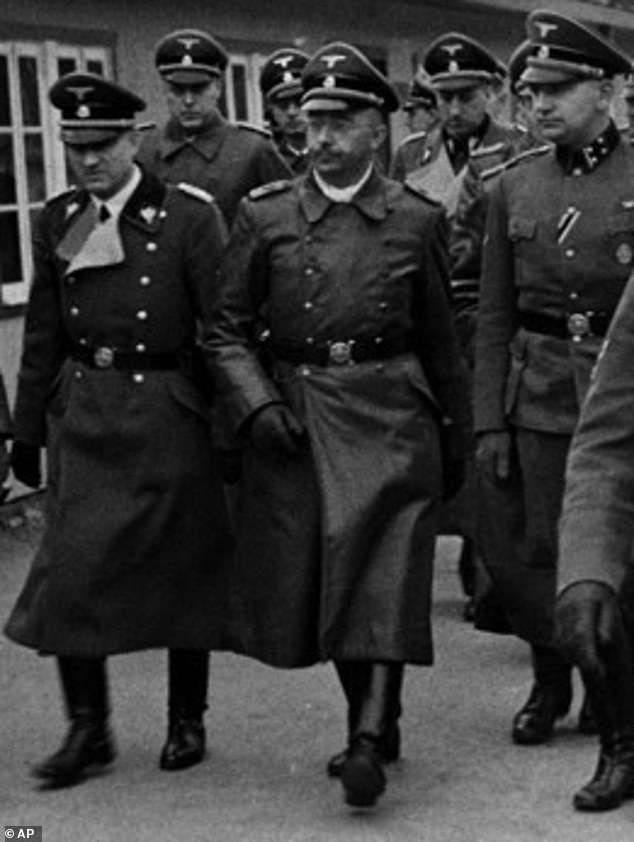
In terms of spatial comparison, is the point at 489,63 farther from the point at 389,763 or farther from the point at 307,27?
the point at 307,27

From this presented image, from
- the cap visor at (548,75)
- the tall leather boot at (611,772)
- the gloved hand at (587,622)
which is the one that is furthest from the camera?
the cap visor at (548,75)

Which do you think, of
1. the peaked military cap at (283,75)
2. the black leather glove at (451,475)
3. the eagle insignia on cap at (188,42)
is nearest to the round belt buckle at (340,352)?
the black leather glove at (451,475)

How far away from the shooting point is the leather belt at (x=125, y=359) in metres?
6.80

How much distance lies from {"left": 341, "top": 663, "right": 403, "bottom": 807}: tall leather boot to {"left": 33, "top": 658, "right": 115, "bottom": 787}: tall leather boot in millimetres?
738

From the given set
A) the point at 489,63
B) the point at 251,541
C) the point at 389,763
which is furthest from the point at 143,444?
the point at 489,63

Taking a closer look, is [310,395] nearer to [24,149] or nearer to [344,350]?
[344,350]

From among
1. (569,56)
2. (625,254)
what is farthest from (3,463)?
(569,56)

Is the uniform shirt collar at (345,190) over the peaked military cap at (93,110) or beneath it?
beneath

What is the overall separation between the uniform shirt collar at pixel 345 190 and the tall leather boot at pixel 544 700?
1366mm

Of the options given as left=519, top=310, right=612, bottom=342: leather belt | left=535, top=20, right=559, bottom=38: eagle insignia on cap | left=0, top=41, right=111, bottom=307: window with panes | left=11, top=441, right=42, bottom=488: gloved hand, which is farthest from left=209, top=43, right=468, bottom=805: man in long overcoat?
left=0, top=41, right=111, bottom=307: window with panes

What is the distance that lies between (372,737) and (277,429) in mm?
790

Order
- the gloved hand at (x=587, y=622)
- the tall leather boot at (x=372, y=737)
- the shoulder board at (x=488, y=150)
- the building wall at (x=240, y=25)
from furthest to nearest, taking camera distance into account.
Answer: the building wall at (x=240, y=25) < the shoulder board at (x=488, y=150) < the tall leather boot at (x=372, y=737) < the gloved hand at (x=587, y=622)

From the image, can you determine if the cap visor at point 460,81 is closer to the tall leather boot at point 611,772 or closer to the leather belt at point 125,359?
the leather belt at point 125,359

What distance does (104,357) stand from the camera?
22.3 ft
